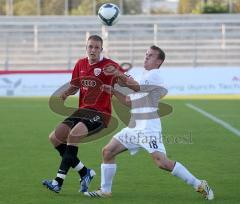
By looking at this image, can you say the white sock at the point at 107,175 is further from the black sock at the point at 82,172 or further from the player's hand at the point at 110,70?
the player's hand at the point at 110,70

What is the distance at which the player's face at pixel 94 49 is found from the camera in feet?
27.4

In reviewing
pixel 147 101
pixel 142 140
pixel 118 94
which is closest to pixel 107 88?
pixel 118 94

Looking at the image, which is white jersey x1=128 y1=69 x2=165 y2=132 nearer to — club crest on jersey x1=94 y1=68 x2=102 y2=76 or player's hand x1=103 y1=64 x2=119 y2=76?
player's hand x1=103 y1=64 x2=119 y2=76

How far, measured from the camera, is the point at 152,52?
802 cm

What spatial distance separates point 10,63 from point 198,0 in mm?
11904

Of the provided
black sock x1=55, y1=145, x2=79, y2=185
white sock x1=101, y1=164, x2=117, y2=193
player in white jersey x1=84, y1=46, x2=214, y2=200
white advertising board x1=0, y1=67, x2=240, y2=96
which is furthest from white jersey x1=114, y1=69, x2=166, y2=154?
white advertising board x1=0, y1=67, x2=240, y2=96

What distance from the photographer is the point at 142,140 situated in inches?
315

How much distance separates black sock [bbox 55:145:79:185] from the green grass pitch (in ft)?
0.89

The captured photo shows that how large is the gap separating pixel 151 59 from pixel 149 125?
77 centimetres

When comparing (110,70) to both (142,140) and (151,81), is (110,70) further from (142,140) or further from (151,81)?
(142,140)

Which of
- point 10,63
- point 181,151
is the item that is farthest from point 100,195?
point 10,63

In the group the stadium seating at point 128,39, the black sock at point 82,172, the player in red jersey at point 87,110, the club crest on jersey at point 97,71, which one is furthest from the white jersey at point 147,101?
the stadium seating at point 128,39

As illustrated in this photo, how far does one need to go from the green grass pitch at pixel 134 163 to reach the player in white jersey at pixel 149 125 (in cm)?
33

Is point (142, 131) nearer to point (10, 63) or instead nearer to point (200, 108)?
point (200, 108)
